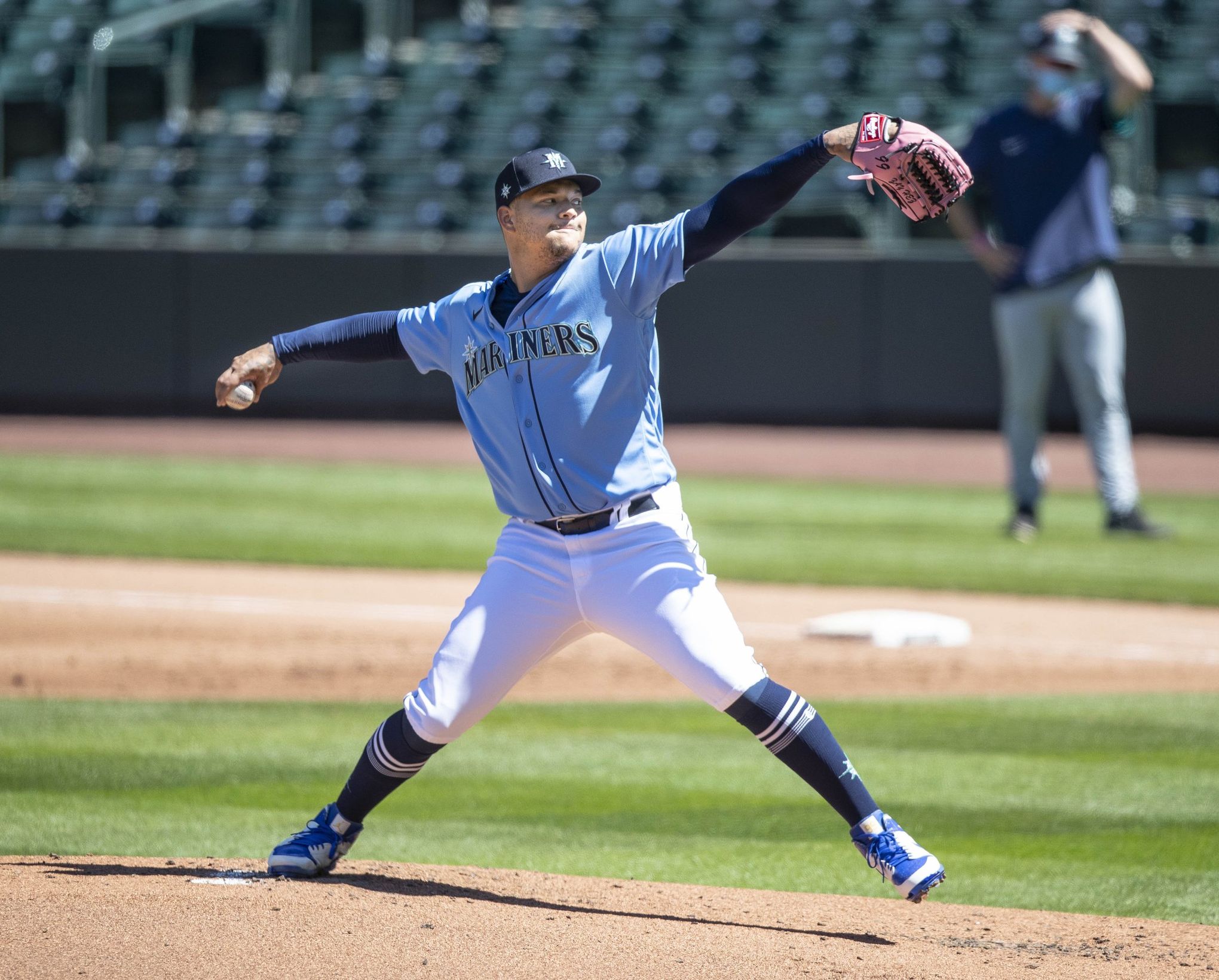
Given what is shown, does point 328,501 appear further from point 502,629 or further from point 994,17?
point 994,17

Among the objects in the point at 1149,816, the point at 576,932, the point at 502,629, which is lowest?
the point at 1149,816

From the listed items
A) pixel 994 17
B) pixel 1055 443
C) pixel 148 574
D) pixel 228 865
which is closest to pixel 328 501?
pixel 148 574

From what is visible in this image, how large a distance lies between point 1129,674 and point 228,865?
4590mm

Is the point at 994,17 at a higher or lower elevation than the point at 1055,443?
higher

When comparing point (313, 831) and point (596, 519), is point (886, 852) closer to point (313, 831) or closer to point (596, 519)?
point (596, 519)

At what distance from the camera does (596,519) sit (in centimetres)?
368

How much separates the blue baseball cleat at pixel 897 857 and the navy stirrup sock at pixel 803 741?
0.11 feet

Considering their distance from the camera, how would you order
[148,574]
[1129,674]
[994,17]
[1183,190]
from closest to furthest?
[1129,674], [148,574], [1183,190], [994,17]

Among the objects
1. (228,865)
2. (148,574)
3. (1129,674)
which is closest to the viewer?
(228,865)

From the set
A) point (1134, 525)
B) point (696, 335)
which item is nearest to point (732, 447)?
point (696, 335)

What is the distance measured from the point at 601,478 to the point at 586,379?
0.23 meters

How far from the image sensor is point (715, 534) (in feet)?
36.5

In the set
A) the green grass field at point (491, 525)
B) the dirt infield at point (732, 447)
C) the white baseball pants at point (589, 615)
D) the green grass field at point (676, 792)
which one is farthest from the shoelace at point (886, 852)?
the dirt infield at point (732, 447)

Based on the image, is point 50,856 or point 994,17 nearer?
point 50,856
